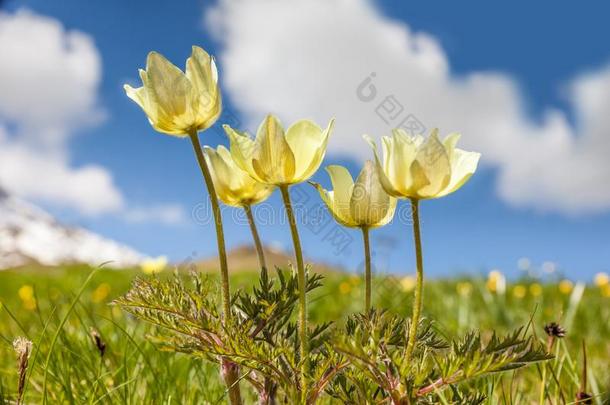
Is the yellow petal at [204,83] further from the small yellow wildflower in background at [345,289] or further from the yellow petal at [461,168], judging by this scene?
the small yellow wildflower in background at [345,289]

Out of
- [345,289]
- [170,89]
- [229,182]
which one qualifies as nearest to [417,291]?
[229,182]

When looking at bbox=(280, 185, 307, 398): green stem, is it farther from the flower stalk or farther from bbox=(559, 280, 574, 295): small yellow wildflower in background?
bbox=(559, 280, 574, 295): small yellow wildflower in background

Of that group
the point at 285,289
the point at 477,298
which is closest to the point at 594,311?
the point at 477,298

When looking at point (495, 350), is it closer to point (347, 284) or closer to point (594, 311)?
point (594, 311)

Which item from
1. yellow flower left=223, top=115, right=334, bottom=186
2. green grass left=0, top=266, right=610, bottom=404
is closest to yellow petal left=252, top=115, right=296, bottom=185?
yellow flower left=223, top=115, right=334, bottom=186

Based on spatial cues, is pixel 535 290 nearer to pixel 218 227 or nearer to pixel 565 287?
pixel 565 287

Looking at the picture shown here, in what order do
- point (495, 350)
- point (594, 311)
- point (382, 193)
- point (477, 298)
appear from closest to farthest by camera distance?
1. point (495, 350)
2. point (382, 193)
3. point (594, 311)
4. point (477, 298)

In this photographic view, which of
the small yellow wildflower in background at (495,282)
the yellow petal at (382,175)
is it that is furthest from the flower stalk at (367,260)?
the small yellow wildflower in background at (495,282)
